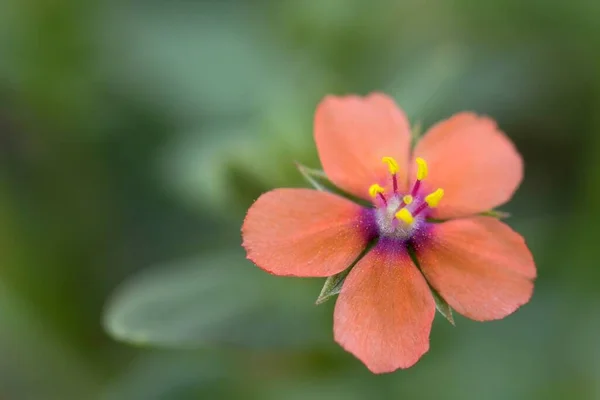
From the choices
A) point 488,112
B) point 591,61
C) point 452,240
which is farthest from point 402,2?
point 452,240

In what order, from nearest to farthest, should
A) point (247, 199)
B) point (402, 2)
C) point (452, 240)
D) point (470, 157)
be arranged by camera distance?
point (452, 240)
point (470, 157)
point (247, 199)
point (402, 2)

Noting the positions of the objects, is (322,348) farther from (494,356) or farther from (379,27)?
(379,27)

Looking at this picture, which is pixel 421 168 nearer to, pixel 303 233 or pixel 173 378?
pixel 303 233

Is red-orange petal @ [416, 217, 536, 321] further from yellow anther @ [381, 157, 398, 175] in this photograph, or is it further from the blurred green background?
the blurred green background

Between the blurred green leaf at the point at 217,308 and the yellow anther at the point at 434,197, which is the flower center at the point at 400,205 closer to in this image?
the yellow anther at the point at 434,197

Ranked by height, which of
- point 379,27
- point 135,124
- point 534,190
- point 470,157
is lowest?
point 534,190

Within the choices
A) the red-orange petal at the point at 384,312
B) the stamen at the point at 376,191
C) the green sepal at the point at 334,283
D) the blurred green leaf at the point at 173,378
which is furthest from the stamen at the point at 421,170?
the blurred green leaf at the point at 173,378

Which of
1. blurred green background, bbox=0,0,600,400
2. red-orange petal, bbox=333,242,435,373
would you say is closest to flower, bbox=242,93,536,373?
red-orange petal, bbox=333,242,435,373
